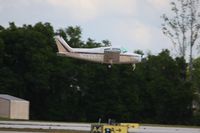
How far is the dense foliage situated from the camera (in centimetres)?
8962

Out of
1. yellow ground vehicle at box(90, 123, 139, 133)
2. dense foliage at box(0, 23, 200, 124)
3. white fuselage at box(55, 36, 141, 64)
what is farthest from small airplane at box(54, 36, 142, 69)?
dense foliage at box(0, 23, 200, 124)

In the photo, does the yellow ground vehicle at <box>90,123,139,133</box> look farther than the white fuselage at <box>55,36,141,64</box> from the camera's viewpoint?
No

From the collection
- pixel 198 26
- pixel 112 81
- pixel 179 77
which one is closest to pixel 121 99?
pixel 112 81

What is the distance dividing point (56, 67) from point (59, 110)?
6.44 meters

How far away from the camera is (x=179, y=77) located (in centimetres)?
9181

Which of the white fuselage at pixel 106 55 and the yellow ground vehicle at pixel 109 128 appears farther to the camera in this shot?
the white fuselage at pixel 106 55

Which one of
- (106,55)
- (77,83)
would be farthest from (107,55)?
(77,83)

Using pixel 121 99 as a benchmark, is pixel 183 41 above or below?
above

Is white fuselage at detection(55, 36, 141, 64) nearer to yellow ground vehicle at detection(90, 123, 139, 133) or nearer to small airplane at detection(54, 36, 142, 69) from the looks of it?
small airplane at detection(54, 36, 142, 69)

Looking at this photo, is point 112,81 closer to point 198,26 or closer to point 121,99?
point 121,99

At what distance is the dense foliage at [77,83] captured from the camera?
89.6 metres

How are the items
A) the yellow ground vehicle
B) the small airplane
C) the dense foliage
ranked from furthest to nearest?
the dense foliage → the small airplane → the yellow ground vehicle

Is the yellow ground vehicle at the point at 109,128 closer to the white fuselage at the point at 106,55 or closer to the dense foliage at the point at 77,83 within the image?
the white fuselage at the point at 106,55

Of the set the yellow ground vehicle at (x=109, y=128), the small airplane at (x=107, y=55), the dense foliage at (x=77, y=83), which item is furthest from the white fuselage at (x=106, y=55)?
the dense foliage at (x=77, y=83)
